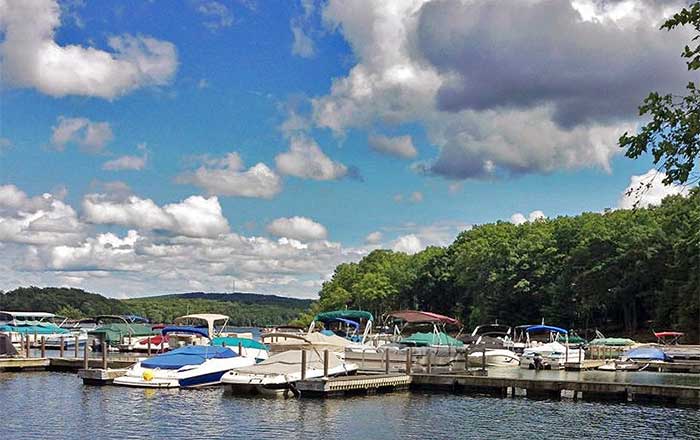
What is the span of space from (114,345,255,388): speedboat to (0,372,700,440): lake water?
1.73ft

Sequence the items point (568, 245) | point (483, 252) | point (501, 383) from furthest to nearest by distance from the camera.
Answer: point (483, 252) → point (568, 245) → point (501, 383)

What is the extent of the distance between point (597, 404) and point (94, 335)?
44.3 m

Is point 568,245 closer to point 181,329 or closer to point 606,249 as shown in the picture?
point 606,249

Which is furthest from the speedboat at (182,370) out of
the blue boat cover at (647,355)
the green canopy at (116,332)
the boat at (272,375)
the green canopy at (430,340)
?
the green canopy at (116,332)

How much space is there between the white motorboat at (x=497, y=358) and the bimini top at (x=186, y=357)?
1774 centimetres

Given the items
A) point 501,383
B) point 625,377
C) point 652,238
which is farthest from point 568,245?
point 501,383

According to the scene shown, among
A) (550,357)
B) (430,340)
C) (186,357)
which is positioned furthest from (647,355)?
(186,357)

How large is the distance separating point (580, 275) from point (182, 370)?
6376 cm

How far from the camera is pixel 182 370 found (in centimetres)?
3469

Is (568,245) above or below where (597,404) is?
above

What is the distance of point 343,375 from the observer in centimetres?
3759

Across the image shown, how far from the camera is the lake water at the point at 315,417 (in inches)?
998

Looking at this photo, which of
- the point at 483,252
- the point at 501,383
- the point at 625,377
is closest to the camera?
the point at 501,383

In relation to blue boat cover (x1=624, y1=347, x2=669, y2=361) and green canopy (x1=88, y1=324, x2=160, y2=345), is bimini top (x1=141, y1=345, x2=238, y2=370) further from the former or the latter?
green canopy (x1=88, y1=324, x2=160, y2=345)
